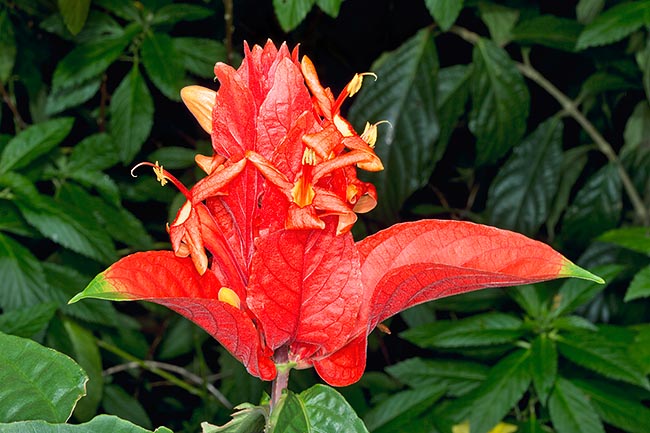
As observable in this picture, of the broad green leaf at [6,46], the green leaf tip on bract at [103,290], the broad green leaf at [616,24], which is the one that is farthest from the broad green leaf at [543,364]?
the broad green leaf at [6,46]

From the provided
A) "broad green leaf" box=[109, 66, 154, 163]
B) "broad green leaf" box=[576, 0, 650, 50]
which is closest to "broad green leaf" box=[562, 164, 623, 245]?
"broad green leaf" box=[576, 0, 650, 50]

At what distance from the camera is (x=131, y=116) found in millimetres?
Answer: 1161

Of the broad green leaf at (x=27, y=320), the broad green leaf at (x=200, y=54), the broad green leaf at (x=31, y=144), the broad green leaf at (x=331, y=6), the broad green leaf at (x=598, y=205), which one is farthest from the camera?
the broad green leaf at (x=598, y=205)

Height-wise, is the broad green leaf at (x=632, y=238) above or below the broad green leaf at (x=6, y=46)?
below

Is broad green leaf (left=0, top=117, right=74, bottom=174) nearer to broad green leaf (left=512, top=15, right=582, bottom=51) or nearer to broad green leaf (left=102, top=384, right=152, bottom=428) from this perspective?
broad green leaf (left=102, top=384, right=152, bottom=428)

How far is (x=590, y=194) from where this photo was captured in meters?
1.30

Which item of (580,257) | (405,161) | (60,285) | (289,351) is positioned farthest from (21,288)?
(580,257)

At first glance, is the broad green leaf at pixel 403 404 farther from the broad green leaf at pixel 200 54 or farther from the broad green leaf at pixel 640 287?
the broad green leaf at pixel 200 54

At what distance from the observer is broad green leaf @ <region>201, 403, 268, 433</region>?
393 mm

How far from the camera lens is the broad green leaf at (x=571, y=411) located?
3.05 feet

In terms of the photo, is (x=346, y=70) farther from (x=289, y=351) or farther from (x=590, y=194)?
(x=289, y=351)

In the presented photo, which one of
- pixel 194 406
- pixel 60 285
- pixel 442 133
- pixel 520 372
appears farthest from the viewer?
pixel 194 406

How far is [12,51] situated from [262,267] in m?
0.92

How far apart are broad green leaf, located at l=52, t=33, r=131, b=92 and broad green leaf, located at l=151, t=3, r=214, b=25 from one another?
5 cm
